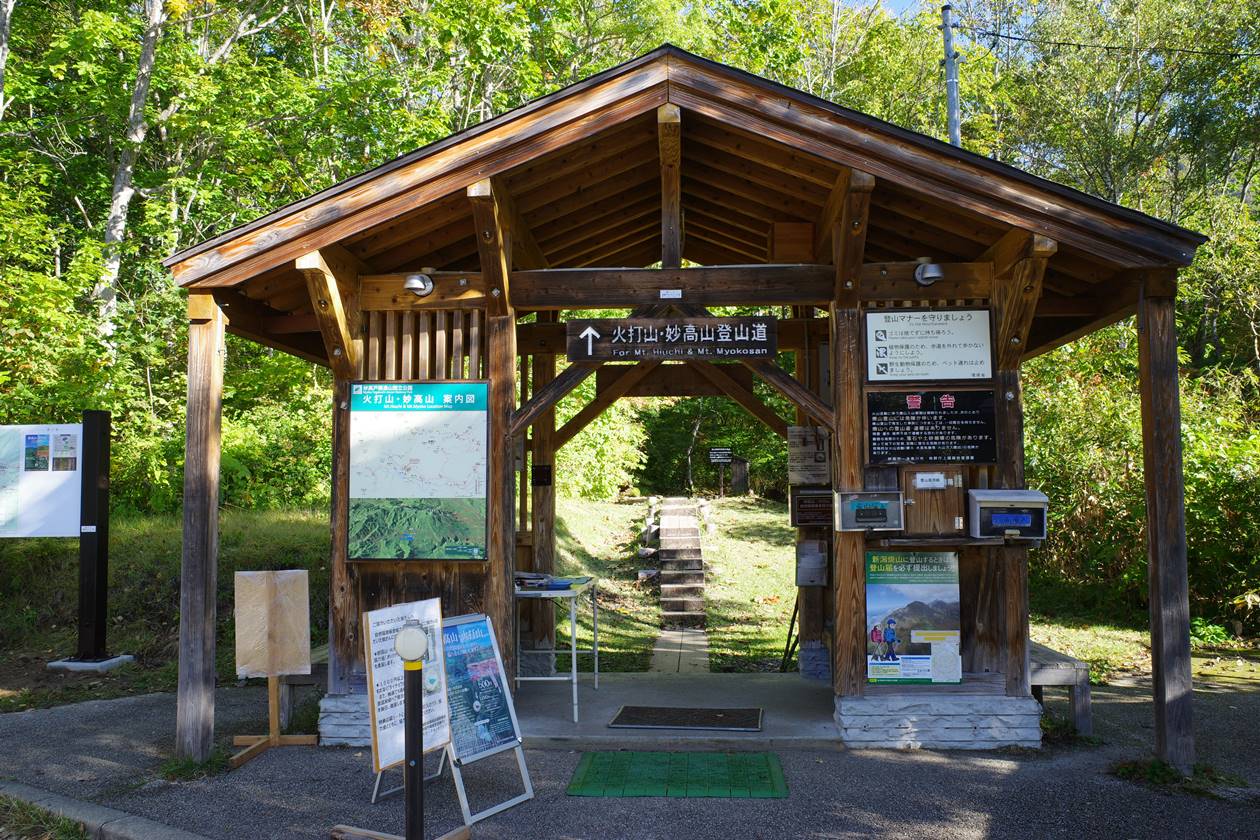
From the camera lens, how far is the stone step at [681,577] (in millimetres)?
11875

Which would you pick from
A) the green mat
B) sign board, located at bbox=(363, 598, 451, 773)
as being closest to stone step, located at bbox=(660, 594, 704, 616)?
the green mat

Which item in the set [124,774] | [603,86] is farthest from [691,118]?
[124,774]

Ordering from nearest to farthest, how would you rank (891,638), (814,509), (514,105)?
(891,638) → (814,509) → (514,105)

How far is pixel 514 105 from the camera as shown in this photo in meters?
18.4

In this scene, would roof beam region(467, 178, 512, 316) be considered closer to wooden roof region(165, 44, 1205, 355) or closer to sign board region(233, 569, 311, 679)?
wooden roof region(165, 44, 1205, 355)

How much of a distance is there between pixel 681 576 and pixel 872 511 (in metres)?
6.36

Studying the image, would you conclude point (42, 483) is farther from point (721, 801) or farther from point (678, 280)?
point (721, 801)

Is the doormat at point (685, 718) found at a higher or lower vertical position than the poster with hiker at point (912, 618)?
lower

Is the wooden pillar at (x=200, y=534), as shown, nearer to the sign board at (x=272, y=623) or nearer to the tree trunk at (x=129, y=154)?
the sign board at (x=272, y=623)

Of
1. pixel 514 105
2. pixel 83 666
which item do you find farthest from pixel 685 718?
pixel 514 105

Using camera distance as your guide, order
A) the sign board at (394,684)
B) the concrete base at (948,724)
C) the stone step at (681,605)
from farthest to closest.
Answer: the stone step at (681,605)
the concrete base at (948,724)
the sign board at (394,684)

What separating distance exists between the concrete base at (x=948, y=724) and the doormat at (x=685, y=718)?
723 millimetres

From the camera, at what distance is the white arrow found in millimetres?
6109

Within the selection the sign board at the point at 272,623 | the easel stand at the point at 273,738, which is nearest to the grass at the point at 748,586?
the easel stand at the point at 273,738
